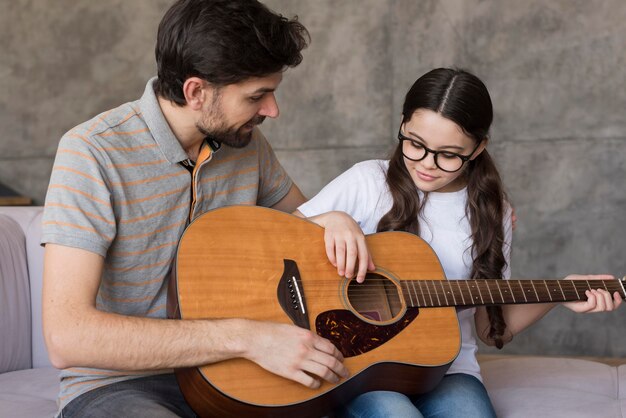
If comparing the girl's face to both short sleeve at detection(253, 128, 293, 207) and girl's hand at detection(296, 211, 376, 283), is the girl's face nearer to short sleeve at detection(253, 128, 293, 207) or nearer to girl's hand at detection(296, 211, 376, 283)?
girl's hand at detection(296, 211, 376, 283)

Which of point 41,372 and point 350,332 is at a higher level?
point 350,332

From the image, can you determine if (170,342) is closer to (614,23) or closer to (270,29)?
(270,29)

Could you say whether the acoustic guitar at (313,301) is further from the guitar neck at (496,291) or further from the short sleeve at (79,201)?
the short sleeve at (79,201)

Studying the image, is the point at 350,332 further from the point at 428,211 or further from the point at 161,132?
the point at 161,132

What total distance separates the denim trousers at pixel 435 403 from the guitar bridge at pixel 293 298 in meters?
0.24

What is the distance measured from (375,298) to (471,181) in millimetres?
537

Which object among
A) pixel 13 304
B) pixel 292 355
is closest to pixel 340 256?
pixel 292 355

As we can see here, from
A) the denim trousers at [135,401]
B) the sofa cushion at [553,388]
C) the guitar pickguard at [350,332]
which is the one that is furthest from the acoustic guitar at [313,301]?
the sofa cushion at [553,388]

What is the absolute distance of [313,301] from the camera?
1.80m

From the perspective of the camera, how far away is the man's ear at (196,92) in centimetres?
187

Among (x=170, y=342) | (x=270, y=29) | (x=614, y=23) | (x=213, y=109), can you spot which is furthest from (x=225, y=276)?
(x=614, y=23)

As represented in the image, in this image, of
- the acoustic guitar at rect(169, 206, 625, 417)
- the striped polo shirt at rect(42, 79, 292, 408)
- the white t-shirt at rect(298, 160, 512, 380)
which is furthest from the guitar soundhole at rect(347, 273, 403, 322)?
the striped polo shirt at rect(42, 79, 292, 408)

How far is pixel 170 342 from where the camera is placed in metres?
1.62

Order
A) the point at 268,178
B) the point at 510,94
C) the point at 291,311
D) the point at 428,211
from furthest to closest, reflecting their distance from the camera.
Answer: the point at 510,94, the point at 268,178, the point at 428,211, the point at 291,311
